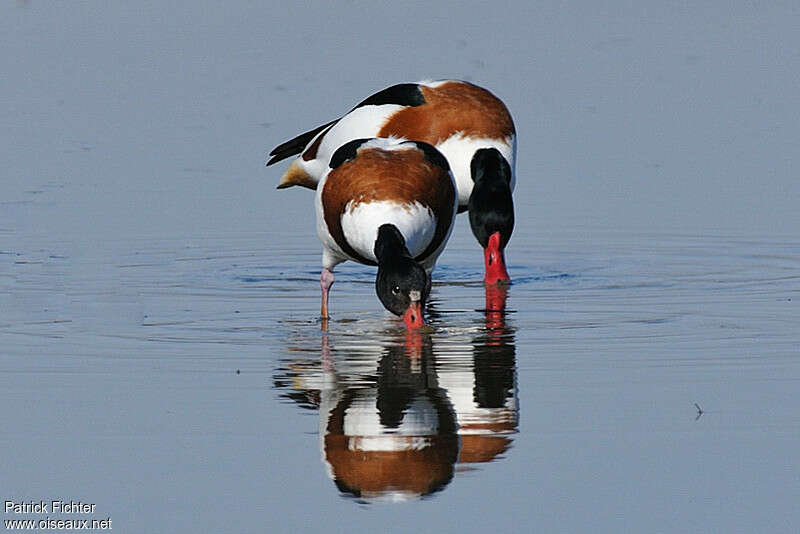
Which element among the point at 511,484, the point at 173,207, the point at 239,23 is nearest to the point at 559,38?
the point at 239,23

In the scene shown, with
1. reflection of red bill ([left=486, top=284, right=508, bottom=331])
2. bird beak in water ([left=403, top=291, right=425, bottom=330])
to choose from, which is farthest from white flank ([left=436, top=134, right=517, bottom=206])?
bird beak in water ([left=403, top=291, right=425, bottom=330])

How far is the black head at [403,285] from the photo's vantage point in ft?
29.0

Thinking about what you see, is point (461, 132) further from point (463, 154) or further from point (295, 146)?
point (295, 146)

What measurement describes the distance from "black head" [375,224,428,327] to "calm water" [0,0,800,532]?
18 centimetres

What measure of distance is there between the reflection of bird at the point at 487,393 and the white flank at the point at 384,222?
2.01 feet

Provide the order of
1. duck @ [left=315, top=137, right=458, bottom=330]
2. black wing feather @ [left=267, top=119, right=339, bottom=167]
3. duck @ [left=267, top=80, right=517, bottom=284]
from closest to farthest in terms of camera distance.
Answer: duck @ [left=315, top=137, right=458, bottom=330] → duck @ [left=267, top=80, right=517, bottom=284] → black wing feather @ [left=267, top=119, right=339, bottom=167]

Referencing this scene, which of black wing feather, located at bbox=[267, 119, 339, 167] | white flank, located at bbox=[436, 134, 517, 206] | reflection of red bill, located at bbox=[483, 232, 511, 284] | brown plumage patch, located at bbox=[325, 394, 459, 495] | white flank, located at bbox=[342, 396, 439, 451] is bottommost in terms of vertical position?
reflection of red bill, located at bbox=[483, 232, 511, 284]

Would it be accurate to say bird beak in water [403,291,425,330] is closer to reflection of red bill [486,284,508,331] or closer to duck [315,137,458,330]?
duck [315,137,458,330]

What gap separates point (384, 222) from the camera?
951 cm

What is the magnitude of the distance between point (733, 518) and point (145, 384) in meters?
3.04

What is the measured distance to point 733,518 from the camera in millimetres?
5965

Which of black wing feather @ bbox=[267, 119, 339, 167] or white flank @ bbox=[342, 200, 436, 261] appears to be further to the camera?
black wing feather @ bbox=[267, 119, 339, 167]

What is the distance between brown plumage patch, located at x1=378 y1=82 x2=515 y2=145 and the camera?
1214cm

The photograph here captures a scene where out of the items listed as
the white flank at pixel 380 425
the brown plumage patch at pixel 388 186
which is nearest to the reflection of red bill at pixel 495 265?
the brown plumage patch at pixel 388 186
